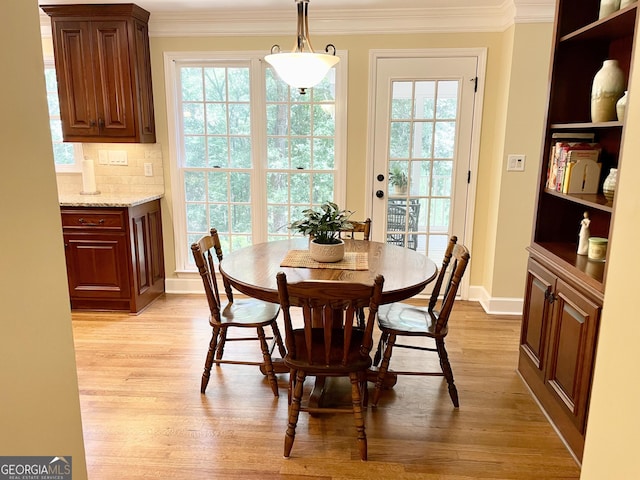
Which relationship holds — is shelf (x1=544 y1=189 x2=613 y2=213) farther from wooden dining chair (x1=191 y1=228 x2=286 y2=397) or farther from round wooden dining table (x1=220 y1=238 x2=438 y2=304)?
wooden dining chair (x1=191 y1=228 x2=286 y2=397)

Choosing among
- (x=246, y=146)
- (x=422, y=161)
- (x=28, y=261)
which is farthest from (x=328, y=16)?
(x=28, y=261)

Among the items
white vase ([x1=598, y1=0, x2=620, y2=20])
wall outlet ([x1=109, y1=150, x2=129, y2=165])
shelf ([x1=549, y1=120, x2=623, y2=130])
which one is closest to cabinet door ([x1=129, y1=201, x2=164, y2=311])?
wall outlet ([x1=109, y1=150, x2=129, y2=165])

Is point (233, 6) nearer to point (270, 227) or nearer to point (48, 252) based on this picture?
point (270, 227)

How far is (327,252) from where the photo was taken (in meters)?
2.42

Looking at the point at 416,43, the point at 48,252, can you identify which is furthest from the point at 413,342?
the point at 48,252

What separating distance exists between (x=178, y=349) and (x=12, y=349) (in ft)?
6.82

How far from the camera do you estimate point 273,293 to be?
6.78 ft

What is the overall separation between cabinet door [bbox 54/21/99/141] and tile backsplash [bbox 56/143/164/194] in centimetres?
33

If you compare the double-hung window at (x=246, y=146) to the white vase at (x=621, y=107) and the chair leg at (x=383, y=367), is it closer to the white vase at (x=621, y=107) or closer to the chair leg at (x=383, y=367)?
the chair leg at (x=383, y=367)

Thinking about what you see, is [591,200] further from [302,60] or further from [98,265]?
[98,265]

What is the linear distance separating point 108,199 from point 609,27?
345 cm

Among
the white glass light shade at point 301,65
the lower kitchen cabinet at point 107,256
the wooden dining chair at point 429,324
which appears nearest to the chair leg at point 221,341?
the wooden dining chair at point 429,324

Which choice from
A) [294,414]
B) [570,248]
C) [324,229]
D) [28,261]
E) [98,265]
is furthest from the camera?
[98,265]

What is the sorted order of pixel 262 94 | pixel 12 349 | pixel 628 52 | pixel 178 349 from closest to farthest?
pixel 12 349 < pixel 628 52 < pixel 178 349 < pixel 262 94
